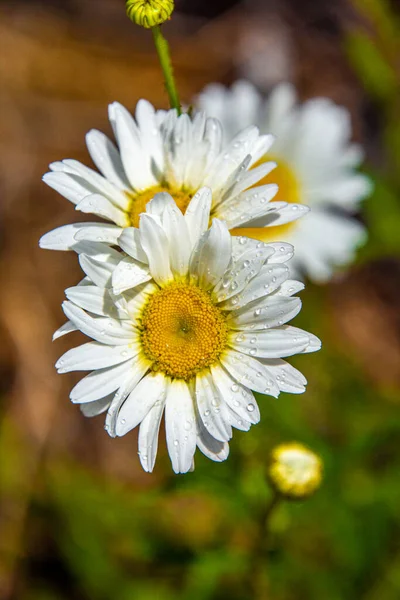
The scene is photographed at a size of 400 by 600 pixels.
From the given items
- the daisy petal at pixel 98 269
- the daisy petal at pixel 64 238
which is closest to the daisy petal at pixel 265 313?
the daisy petal at pixel 98 269

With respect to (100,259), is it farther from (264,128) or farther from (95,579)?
(95,579)

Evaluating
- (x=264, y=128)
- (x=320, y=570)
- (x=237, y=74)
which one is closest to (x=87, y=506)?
(x=320, y=570)

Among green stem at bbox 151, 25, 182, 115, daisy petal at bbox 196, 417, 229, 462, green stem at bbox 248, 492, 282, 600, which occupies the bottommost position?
green stem at bbox 248, 492, 282, 600

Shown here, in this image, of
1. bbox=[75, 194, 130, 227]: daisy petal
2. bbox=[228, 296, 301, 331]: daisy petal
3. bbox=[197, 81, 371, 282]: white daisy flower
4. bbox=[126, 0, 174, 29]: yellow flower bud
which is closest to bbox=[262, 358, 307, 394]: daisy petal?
bbox=[228, 296, 301, 331]: daisy petal

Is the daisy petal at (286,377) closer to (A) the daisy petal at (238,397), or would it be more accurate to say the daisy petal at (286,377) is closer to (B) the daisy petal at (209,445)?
(A) the daisy petal at (238,397)

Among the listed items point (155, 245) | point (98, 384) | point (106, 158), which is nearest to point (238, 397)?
point (98, 384)

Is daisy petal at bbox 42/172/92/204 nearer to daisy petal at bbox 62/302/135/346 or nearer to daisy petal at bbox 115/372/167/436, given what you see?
daisy petal at bbox 62/302/135/346
